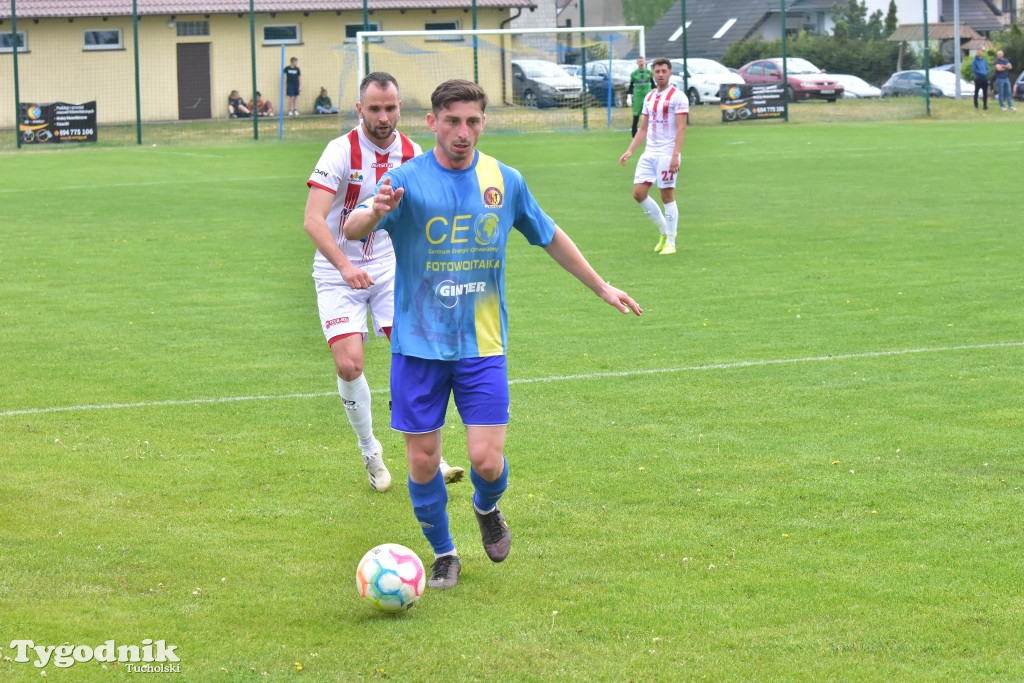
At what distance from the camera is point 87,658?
4668mm

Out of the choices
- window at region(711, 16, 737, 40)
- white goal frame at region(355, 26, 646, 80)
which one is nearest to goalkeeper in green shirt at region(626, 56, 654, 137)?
white goal frame at region(355, 26, 646, 80)

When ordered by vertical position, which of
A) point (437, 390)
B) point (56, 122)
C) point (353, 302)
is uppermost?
point (56, 122)

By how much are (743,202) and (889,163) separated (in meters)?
6.64

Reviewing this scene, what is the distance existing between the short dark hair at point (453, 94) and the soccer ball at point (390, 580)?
5.72 ft

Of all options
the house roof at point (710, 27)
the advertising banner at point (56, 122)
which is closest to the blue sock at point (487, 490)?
the advertising banner at point (56, 122)

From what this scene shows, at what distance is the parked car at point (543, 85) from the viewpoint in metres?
34.6

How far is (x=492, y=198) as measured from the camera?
210 inches

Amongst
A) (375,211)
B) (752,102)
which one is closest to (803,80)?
(752,102)

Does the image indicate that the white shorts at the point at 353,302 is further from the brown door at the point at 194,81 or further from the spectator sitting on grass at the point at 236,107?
the brown door at the point at 194,81

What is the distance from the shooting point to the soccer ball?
197 inches

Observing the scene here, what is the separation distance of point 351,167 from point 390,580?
2534mm

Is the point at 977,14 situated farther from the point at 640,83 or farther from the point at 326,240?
the point at 326,240

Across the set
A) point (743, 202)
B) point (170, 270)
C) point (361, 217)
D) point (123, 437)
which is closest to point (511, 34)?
point (743, 202)

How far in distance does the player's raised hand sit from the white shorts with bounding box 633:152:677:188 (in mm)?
11384
